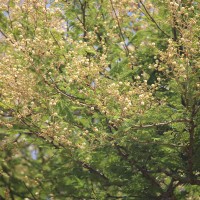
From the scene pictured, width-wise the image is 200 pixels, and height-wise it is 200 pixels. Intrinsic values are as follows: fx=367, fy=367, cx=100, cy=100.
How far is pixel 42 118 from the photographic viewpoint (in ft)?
19.9

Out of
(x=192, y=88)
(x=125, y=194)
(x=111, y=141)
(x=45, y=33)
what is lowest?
(x=125, y=194)

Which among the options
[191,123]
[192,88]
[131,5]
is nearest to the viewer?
[192,88]

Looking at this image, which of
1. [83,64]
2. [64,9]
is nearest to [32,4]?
[64,9]

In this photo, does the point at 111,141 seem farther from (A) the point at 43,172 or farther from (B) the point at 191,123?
(A) the point at 43,172

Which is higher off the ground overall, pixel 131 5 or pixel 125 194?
pixel 131 5

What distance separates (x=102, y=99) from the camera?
203 inches

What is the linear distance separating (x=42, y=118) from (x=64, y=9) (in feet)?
7.80

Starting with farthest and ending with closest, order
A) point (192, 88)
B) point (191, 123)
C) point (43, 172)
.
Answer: point (43, 172), point (191, 123), point (192, 88)

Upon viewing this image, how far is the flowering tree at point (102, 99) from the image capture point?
5.15 metres

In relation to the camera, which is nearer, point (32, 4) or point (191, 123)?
point (191, 123)

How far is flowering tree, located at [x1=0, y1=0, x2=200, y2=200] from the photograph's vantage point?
515cm

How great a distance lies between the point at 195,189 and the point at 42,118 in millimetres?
2910

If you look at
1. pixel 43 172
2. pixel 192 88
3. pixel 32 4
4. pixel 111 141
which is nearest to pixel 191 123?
pixel 192 88

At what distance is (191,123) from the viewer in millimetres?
5176
